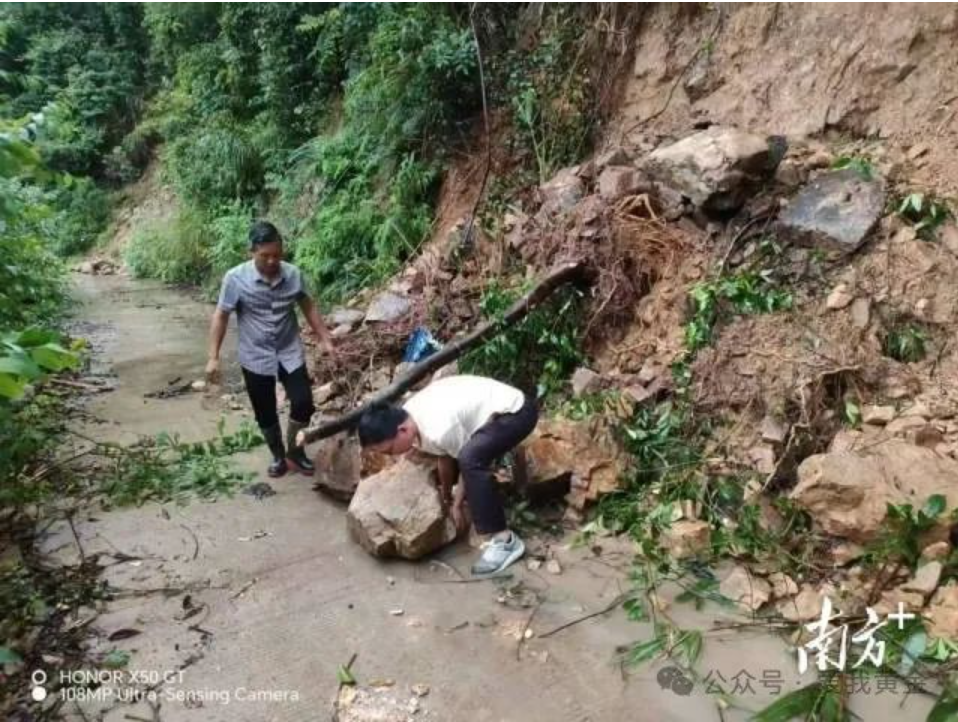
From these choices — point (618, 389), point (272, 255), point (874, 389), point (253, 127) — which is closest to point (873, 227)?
point (874, 389)

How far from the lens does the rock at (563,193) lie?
543 centimetres

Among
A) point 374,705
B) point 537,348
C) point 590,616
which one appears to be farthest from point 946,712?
point 537,348

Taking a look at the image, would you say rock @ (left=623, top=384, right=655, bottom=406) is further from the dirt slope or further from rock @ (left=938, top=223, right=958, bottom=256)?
the dirt slope

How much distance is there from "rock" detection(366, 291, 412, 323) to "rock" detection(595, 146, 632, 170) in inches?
76.0

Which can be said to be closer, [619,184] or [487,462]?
[487,462]

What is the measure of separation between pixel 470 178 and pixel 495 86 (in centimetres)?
95

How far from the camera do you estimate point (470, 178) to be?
7.34 m

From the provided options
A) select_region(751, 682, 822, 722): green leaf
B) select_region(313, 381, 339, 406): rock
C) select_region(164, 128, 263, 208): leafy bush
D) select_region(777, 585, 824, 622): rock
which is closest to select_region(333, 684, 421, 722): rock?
select_region(751, 682, 822, 722): green leaf

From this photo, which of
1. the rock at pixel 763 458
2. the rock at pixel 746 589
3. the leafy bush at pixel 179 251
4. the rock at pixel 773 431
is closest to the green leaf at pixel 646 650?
the rock at pixel 746 589

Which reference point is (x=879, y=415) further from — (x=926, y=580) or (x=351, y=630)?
(x=351, y=630)

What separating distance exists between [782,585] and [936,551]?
2.04ft

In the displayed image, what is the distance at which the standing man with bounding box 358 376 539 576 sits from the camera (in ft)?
11.1

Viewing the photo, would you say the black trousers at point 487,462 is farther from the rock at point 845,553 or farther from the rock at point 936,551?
the rock at point 936,551

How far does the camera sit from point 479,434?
341cm
